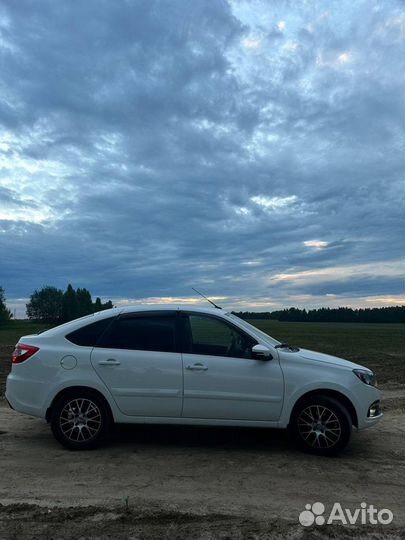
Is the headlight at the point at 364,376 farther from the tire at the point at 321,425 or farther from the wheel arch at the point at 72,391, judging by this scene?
the wheel arch at the point at 72,391

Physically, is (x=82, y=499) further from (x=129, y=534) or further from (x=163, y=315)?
(x=163, y=315)

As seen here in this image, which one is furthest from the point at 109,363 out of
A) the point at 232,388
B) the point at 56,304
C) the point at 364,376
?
the point at 56,304

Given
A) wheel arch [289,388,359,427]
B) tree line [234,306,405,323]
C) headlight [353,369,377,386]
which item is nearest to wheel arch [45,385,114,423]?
wheel arch [289,388,359,427]

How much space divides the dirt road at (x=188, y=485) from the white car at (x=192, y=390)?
0.36m

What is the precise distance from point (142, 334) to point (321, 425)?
7.97 ft

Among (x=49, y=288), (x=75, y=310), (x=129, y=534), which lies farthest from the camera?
(x=49, y=288)

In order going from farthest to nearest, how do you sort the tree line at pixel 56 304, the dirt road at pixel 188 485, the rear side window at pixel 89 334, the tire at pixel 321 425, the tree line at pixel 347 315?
the tree line at pixel 56 304, the tree line at pixel 347 315, the rear side window at pixel 89 334, the tire at pixel 321 425, the dirt road at pixel 188 485

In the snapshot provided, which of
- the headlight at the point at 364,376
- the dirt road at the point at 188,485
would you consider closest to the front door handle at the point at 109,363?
the dirt road at the point at 188,485

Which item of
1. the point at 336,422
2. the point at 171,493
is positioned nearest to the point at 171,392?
the point at 171,493

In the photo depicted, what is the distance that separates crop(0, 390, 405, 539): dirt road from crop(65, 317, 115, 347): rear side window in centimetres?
130

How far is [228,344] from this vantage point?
235 inches

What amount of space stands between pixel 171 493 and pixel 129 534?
851 millimetres

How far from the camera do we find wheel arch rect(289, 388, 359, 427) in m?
5.75

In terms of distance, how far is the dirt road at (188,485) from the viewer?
374 cm
